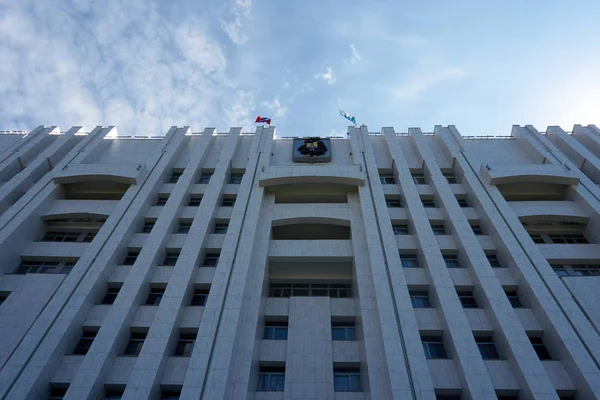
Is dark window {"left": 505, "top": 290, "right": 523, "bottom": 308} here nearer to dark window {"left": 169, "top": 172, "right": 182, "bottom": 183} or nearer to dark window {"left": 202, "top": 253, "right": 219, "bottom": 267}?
dark window {"left": 202, "top": 253, "right": 219, "bottom": 267}

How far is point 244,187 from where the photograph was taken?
33719 millimetres

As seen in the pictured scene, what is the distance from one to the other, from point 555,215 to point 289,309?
2379 cm

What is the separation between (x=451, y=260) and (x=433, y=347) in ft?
25.8

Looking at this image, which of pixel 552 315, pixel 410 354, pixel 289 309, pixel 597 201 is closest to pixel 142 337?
pixel 289 309

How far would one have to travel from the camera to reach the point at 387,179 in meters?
37.8

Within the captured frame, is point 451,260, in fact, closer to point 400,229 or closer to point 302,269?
point 400,229

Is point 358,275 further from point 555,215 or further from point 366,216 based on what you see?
point 555,215

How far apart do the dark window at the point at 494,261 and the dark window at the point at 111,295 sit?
2803 cm

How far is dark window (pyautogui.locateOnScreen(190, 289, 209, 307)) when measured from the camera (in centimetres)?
2677

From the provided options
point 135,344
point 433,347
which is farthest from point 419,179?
point 135,344

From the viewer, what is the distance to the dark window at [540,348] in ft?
76.9

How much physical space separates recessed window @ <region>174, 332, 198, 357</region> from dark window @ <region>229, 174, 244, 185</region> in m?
16.6

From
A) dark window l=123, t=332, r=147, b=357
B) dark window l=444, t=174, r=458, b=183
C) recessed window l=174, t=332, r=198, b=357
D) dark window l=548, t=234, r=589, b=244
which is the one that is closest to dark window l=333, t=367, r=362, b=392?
recessed window l=174, t=332, r=198, b=357

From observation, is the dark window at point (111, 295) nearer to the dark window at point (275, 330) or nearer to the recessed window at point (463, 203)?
the dark window at point (275, 330)
